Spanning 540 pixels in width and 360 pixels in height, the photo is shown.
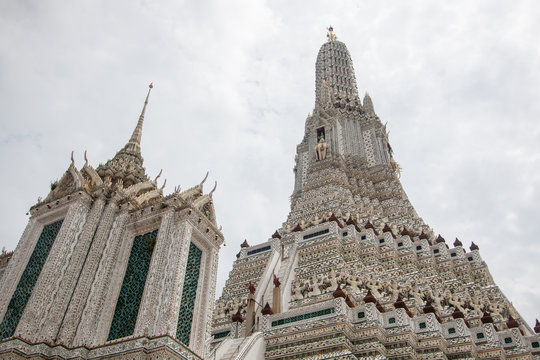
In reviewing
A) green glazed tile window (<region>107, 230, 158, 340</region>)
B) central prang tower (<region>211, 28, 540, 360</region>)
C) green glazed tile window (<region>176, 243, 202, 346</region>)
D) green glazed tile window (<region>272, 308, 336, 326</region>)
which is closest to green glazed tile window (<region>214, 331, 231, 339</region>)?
central prang tower (<region>211, 28, 540, 360</region>)

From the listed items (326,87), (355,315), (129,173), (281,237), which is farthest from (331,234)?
(326,87)

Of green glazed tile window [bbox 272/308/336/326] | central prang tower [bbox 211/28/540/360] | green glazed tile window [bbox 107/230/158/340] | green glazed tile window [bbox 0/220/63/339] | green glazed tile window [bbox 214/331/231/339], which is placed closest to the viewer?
green glazed tile window [bbox 107/230/158/340]

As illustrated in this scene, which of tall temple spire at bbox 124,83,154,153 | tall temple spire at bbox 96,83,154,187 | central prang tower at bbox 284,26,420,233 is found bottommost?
tall temple spire at bbox 96,83,154,187

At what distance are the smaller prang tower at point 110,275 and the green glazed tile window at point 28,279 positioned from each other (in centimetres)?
3

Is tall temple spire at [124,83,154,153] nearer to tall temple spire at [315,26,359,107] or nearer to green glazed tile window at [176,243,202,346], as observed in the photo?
green glazed tile window at [176,243,202,346]

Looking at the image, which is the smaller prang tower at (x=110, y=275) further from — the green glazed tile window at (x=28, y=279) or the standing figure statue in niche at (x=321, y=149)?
the standing figure statue in niche at (x=321, y=149)

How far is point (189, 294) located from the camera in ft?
36.4

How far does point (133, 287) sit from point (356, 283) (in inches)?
417

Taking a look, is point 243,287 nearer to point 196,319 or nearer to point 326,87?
point 196,319

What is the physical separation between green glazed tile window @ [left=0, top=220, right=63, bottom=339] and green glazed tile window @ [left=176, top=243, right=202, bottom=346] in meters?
3.56

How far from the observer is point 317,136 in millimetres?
37250

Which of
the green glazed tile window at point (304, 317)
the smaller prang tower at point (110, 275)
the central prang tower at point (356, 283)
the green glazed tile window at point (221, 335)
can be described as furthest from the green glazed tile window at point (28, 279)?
the green glazed tile window at point (221, 335)

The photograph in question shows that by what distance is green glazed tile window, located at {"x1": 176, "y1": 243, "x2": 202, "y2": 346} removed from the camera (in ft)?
34.2

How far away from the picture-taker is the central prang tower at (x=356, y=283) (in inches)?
607
